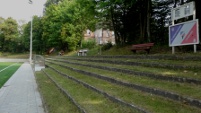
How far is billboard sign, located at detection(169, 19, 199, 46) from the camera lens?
8.23 metres

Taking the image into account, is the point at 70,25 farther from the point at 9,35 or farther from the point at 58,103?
the point at 9,35

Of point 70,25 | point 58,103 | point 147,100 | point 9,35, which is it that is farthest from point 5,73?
point 9,35

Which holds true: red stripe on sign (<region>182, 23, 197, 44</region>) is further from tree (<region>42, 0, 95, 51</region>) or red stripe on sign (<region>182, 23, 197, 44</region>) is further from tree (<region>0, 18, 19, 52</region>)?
tree (<region>0, 18, 19, 52</region>)

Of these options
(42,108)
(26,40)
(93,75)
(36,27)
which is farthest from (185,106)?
(26,40)

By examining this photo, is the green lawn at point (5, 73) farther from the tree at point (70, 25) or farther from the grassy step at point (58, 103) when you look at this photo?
the tree at point (70, 25)

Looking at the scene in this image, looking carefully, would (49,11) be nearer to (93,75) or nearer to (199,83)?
(93,75)

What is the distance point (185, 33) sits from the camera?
8727mm

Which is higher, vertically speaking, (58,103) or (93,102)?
(93,102)

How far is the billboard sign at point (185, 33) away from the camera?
8.23 m

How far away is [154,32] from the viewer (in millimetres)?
16234

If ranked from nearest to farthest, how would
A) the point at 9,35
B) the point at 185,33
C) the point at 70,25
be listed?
the point at 185,33 → the point at 70,25 → the point at 9,35

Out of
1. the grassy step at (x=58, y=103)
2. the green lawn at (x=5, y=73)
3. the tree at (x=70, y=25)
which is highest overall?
the tree at (x=70, y=25)

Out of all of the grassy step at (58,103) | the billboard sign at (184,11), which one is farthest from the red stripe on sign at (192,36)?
the grassy step at (58,103)

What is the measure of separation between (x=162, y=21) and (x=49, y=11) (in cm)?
3774
